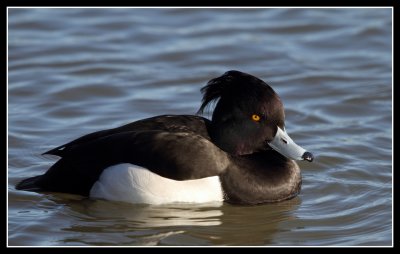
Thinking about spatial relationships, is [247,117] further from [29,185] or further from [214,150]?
[29,185]

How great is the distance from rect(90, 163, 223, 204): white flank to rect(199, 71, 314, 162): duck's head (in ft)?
1.51

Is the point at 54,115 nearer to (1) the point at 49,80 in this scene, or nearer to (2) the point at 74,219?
(1) the point at 49,80

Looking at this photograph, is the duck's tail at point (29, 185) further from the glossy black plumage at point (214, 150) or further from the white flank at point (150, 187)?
the white flank at point (150, 187)

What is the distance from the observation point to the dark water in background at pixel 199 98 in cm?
687

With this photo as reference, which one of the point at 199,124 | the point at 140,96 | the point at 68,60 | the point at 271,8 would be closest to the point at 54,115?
the point at 140,96

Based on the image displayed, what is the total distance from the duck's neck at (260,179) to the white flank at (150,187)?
0.40 ft

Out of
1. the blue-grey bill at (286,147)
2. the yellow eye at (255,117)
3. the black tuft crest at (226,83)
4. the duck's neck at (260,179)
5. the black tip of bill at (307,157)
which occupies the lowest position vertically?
the duck's neck at (260,179)

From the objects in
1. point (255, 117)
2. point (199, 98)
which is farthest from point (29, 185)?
point (199, 98)

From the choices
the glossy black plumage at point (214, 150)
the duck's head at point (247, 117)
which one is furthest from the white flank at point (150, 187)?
the duck's head at point (247, 117)

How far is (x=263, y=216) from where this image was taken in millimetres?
7105

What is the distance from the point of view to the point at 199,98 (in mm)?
9969

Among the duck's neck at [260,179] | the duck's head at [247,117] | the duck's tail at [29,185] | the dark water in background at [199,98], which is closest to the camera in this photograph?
the dark water in background at [199,98]

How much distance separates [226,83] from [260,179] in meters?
0.83

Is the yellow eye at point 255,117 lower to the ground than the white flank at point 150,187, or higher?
higher
